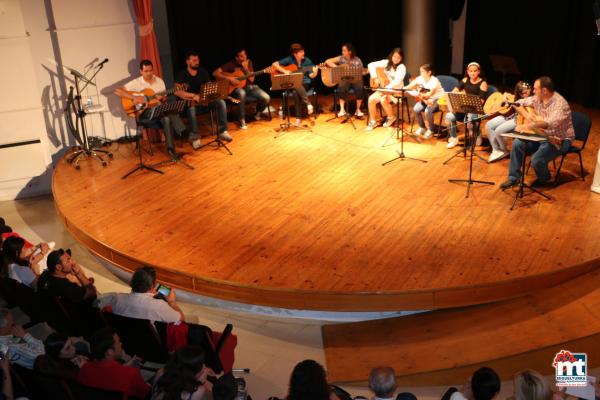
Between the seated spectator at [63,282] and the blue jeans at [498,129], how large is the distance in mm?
4510

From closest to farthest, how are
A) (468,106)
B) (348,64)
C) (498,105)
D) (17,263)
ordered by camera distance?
1. (17,263)
2. (468,106)
3. (498,105)
4. (348,64)

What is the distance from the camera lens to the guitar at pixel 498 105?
691cm

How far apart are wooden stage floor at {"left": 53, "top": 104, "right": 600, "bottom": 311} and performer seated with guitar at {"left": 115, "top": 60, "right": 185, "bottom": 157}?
1.51 ft

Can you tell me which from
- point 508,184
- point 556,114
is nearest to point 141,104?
point 508,184

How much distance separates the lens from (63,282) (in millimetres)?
4832

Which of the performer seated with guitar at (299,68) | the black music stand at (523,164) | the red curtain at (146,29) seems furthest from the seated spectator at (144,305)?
the performer seated with guitar at (299,68)

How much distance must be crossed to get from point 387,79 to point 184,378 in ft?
19.3

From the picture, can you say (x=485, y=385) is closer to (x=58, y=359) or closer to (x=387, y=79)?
(x=58, y=359)

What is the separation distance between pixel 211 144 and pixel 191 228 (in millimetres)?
A: 2485

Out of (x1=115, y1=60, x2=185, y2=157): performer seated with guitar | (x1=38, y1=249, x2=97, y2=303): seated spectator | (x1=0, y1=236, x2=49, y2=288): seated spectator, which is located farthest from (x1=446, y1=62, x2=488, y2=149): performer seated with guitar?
(x1=0, y1=236, x2=49, y2=288): seated spectator

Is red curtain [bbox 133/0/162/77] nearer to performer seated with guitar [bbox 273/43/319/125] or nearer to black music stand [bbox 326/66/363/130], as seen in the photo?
performer seated with guitar [bbox 273/43/319/125]

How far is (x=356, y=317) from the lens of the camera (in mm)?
5215

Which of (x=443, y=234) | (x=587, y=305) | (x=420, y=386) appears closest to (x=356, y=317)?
(x=420, y=386)

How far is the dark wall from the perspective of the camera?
9.14 meters
